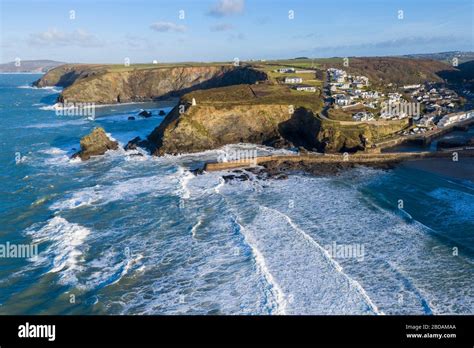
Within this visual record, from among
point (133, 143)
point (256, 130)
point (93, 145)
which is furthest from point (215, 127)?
point (93, 145)

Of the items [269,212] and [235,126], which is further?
[235,126]

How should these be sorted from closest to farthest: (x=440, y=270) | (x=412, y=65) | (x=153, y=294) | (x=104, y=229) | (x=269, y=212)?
(x=153, y=294) < (x=440, y=270) < (x=104, y=229) < (x=269, y=212) < (x=412, y=65)

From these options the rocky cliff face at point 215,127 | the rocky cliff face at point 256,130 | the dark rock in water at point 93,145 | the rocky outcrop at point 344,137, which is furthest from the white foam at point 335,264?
the dark rock in water at point 93,145

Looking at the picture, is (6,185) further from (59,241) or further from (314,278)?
(314,278)

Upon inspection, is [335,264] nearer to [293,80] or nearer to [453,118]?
[453,118]

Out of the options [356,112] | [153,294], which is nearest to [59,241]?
[153,294]

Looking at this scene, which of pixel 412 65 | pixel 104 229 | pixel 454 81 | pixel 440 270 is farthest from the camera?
pixel 412 65

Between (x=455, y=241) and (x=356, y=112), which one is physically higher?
(x=356, y=112)

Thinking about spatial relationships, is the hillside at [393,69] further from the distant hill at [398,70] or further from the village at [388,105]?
the village at [388,105]
